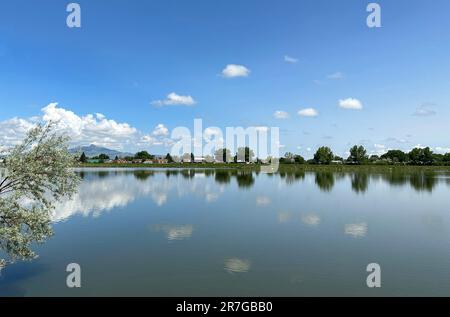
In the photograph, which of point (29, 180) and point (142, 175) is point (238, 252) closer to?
point (29, 180)

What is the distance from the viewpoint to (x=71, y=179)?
20.2 meters

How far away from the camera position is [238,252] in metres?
26.8

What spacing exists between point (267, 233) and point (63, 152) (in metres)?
21.1

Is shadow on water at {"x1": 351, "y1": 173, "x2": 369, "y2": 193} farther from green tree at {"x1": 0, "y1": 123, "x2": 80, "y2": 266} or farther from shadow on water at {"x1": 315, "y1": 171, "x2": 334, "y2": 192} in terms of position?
green tree at {"x1": 0, "y1": 123, "x2": 80, "y2": 266}

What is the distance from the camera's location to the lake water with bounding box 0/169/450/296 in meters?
19.9

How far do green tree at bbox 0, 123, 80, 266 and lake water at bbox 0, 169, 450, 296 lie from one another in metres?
3.26

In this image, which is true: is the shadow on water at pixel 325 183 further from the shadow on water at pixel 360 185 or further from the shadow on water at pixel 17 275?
the shadow on water at pixel 17 275

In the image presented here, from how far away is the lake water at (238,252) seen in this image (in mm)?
19875

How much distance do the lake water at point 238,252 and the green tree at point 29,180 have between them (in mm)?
3261

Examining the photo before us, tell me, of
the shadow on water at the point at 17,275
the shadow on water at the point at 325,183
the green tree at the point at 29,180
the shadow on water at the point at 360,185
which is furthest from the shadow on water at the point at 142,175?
the green tree at the point at 29,180
